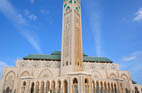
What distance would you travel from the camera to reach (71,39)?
3609cm

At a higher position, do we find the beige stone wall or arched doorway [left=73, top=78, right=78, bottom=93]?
the beige stone wall

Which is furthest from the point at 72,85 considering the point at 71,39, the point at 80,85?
the point at 71,39

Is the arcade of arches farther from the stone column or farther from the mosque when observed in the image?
the stone column

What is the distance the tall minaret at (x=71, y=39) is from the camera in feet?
112

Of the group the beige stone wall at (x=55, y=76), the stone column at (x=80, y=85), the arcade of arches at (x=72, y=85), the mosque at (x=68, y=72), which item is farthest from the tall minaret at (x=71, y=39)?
the stone column at (x=80, y=85)

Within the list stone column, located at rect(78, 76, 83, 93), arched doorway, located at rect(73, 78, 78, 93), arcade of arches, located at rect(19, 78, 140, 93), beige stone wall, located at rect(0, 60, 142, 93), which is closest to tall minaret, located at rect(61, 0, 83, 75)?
beige stone wall, located at rect(0, 60, 142, 93)

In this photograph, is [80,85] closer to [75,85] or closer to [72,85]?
[75,85]

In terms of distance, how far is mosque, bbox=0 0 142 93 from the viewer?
27016mm

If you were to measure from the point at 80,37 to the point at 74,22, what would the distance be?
486cm

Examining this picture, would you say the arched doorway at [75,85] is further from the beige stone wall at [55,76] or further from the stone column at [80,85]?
the stone column at [80,85]

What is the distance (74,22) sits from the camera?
38.0m

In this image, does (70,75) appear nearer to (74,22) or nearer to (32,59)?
(74,22)

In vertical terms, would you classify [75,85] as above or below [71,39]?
below

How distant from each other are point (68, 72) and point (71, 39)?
1088cm
